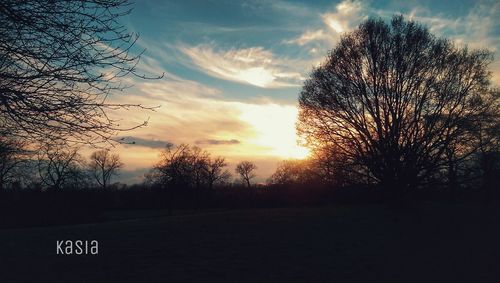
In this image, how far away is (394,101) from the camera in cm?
2400

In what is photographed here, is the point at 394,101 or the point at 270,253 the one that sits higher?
the point at 394,101

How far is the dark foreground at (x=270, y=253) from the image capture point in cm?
1047

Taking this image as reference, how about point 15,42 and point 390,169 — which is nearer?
point 15,42

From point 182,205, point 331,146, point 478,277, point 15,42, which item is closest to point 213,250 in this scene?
point 478,277

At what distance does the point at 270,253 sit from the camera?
13203 millimetres

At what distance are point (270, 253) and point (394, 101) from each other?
14.9 m

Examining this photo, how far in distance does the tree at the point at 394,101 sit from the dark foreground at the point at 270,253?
391cm

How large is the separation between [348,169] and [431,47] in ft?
29.2

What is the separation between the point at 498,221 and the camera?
23.3 metres

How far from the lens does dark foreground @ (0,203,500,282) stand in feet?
34.3

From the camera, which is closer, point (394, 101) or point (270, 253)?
point (270, 253)

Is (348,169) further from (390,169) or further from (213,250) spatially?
(213,250)

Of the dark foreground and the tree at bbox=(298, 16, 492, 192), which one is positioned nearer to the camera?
the dark foreground

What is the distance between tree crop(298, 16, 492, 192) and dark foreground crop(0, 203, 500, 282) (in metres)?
3.91
